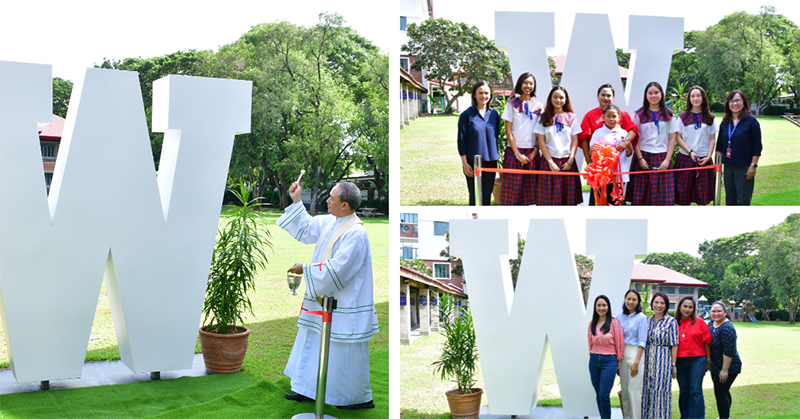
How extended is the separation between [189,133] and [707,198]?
425 centimetres

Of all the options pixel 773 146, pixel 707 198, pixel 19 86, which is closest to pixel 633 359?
pixel 707 198

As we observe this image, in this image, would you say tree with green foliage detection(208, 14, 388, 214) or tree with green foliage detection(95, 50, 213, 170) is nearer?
tree with green foliage detection(95, 50, 213, 170)

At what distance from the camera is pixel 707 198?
491cm

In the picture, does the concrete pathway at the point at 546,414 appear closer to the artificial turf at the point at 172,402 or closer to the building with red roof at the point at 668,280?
the artificial turf at the point at 172,402

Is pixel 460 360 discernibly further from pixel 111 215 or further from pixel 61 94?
pixel 61 94

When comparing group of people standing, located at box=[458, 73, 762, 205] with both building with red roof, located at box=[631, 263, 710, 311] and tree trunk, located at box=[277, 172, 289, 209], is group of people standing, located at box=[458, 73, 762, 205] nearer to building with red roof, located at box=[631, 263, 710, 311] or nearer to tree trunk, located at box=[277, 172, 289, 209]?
building with red roof, located at box=[631, 263, 710, 311]

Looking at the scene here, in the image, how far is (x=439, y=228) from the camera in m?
10.4

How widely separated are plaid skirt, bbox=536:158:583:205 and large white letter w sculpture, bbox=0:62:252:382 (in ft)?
8.40

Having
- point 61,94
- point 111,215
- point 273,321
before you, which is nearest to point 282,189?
point 61,94

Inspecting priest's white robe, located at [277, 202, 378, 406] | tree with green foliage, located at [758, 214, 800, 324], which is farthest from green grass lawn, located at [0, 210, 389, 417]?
tree with green foliage, located at [758, 214, 800, 324]

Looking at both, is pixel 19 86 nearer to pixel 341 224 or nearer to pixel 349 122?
pixel 341 224

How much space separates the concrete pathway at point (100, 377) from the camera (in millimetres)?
4656

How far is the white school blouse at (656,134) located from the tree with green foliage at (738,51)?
22.5 feet

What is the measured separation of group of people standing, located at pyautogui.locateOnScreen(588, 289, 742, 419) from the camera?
437 cm
